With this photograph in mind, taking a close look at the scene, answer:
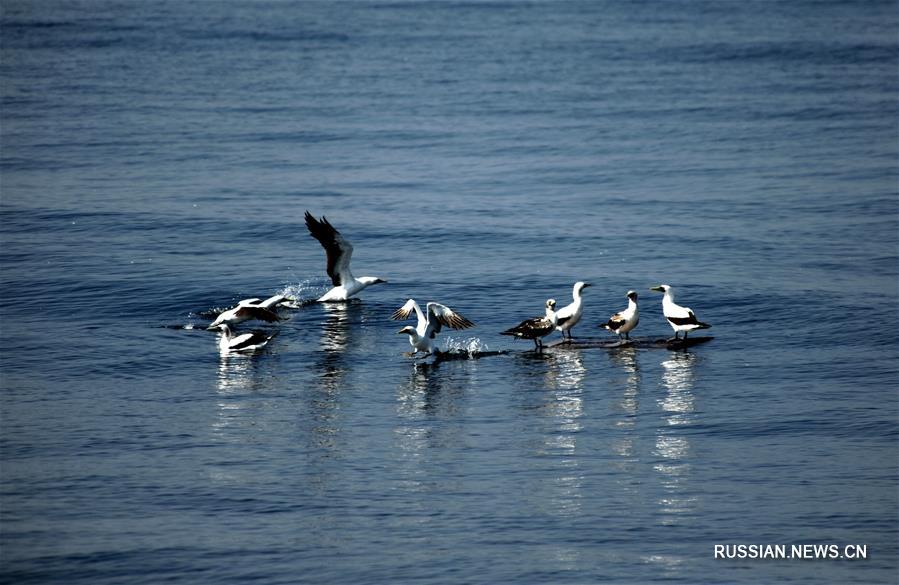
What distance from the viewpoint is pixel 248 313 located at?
83.0 ft

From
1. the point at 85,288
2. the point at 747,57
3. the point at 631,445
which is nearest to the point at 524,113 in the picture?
the point at 747,57

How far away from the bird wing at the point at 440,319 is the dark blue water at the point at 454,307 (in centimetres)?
67

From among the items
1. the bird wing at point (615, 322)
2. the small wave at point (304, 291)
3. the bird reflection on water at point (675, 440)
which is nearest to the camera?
the bird reflection on water at point (675, 440)

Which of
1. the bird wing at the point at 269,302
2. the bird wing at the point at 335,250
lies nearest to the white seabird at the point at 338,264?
the bird wing at the point at 335,250

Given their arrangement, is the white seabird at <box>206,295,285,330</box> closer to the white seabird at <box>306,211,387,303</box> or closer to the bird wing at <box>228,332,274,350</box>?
the bird wing at <box>228,332,274,350</box>

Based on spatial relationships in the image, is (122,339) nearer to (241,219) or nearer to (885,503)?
(241,219)

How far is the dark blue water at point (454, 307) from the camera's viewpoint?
1655 cm

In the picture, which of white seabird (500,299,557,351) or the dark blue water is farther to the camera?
white seabird (500,299,557,351)

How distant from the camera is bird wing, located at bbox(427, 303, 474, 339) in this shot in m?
23.8

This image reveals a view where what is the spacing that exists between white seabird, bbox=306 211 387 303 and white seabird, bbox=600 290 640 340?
20.7ft

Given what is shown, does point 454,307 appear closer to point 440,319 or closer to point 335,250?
point 335,250

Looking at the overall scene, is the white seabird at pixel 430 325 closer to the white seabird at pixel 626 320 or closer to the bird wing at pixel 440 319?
the bird wing at pixel 440 319

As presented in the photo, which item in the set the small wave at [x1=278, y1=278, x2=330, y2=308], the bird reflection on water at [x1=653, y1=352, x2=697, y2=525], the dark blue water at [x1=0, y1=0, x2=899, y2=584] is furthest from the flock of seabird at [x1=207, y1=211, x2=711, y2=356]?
the small wave at [x1=278, y1=278, x2=330, y2=308]

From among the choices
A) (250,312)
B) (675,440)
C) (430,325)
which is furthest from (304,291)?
(675,440)
